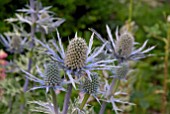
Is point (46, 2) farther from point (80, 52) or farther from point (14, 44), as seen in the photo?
point (80, 52)

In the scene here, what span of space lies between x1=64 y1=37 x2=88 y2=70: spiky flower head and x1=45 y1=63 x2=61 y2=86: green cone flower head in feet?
0.20

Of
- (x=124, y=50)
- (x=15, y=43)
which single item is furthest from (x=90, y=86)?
(x=15, y=43)

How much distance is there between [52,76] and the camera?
1.36 metres

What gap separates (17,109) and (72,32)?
1.31 m

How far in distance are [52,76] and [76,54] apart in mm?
120

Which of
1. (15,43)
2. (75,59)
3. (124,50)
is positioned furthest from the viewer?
(15,43)

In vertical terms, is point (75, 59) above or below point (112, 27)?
above

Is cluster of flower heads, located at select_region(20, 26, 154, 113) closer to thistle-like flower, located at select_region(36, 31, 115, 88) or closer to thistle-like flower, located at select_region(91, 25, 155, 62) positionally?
thistle-like flower, located at select_region(36, 31, 115, 88)

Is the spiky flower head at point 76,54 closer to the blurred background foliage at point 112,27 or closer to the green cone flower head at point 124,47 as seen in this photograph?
the green cone flower head at point 124,47

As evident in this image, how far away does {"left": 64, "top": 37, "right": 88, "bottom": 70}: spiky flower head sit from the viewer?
1314mm

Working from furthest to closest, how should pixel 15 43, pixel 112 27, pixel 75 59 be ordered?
pixel 112 27, pixel 15 43, pixel 75 59

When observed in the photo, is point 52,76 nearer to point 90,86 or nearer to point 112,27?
point 90,86

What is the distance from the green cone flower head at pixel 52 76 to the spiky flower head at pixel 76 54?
0.20 ft

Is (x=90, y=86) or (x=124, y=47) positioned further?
(x=124, y=47)
